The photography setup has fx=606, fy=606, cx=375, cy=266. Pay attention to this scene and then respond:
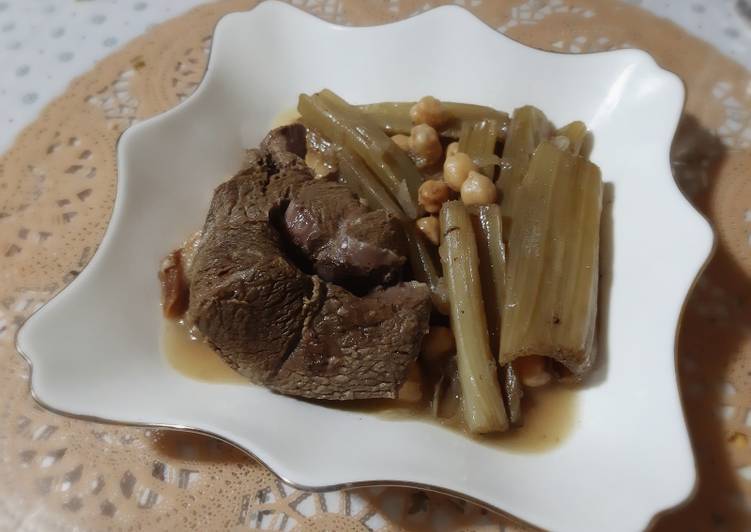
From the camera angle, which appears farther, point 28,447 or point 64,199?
point 64,199

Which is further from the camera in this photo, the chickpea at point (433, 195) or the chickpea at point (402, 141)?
the chickpea at point (402, 141)

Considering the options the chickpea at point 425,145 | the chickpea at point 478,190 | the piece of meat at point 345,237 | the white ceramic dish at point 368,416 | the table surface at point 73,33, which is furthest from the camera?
the table surface at point 73,33

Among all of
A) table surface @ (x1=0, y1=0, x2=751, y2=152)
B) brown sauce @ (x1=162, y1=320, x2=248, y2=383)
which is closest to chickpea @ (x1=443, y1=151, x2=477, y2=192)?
brown sauce @ (x1=162, y1=320, x2=248, y2=383)

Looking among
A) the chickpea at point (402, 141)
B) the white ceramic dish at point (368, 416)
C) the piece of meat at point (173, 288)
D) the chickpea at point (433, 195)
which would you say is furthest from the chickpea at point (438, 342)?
the piece of meat at point (173, 288)

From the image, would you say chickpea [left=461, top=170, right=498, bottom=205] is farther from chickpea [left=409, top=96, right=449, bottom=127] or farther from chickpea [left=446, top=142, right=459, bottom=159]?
chickpea [left=409, top=96, right=449, bottom=127]

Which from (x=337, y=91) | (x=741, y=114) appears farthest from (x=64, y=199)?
(x=741, y=114)

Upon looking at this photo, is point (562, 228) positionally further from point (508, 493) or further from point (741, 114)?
point (741, 114)

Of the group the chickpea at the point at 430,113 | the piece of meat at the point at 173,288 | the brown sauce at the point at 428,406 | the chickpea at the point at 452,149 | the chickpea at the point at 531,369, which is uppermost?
the chickpea at the point at 430,113

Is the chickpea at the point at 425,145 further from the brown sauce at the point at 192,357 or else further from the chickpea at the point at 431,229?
the brown sauce at the point at 192,357
